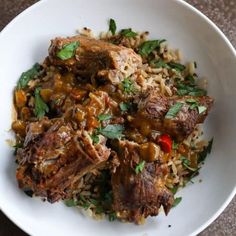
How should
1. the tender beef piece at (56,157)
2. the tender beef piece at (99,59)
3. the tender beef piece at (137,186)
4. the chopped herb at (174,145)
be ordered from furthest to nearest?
1. the chopped herb at (174,145)
2. the tender beef piece at (99,59)
3. the tender beef piece at (137,186)
4. the tender beef piece at (56,157)

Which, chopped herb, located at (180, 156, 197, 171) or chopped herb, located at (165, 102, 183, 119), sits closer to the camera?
chopped herb, located at (165, 102, 183, 119)

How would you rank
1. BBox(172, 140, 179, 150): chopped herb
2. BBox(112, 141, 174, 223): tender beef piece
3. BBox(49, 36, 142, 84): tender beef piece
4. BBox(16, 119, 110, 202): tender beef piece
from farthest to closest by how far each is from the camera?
BBox(172, 140, 179, 150): chopped herb → BBox(49, 36, 142, 84): tender beef piece → BBox(112, 141, 174, 223): tender beef piece → BBox(16, 119, 110, 202): tender beef piece

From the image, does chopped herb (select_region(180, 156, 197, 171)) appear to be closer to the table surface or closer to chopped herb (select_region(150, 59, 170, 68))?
the table surface

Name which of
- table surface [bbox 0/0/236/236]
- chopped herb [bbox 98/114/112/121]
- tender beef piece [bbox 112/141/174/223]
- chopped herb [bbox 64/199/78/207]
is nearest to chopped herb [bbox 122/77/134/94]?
chopped herb [bbox 98/114/112/121]

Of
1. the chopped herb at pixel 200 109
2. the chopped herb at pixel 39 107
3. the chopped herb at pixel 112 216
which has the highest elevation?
the chopped herb at pixel 200 109

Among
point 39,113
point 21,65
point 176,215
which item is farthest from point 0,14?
point 176,215

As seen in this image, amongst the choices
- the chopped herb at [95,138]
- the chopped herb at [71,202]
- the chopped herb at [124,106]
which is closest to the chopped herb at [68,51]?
the chopped herb at [124,106]

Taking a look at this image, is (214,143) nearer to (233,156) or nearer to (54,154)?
(233,156)

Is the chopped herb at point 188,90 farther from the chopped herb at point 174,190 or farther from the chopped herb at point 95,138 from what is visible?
the chopped herb at point 95,138
